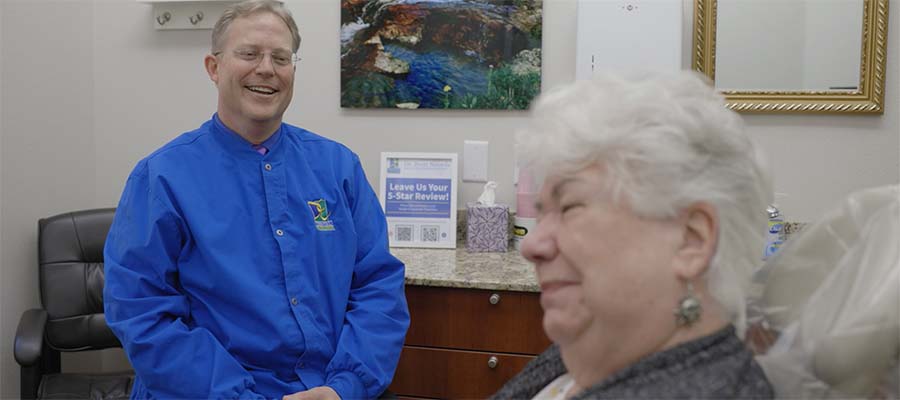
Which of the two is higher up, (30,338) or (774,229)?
(774,229)

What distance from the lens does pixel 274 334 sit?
6.14 feet

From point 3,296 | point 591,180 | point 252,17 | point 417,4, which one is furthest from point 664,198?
point 3,296

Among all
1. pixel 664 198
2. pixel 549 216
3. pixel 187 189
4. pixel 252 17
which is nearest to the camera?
pixel 664 198

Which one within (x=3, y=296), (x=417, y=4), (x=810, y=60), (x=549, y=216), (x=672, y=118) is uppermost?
(x=417, y=4)

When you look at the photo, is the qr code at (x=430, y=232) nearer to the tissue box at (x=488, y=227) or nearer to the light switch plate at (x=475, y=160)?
the tissue box at (x=488, y=227)

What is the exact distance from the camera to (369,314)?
6.65 ft

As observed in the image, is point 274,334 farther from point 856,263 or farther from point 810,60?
point 810,60

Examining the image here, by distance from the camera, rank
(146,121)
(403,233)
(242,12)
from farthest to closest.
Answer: (146,121), (403,233), (242,12)

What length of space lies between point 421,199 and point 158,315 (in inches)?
46.0

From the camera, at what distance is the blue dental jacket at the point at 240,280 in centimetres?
179

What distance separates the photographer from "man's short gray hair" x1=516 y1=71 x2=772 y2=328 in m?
1.03

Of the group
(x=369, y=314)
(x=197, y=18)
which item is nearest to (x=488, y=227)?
(x=369, y=314)

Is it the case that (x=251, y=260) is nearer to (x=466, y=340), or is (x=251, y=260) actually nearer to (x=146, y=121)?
(x=466, y=340)

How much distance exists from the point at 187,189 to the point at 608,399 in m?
1.18
